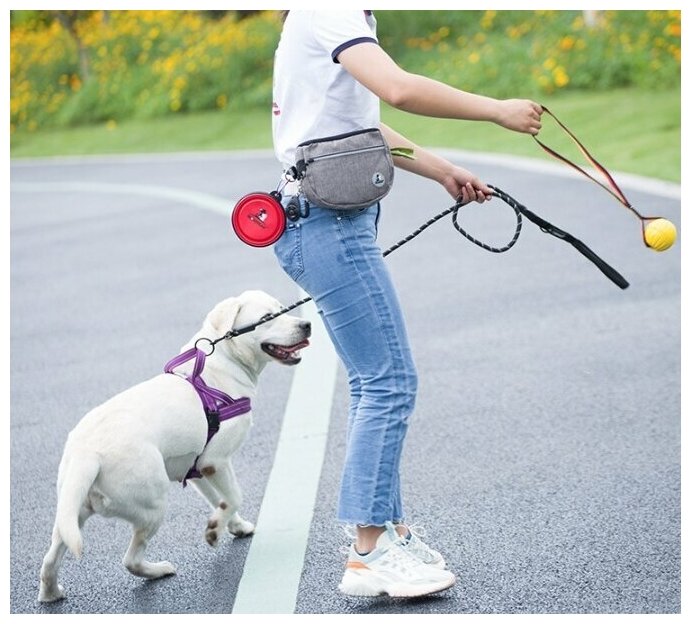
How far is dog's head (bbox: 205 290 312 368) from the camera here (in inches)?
179

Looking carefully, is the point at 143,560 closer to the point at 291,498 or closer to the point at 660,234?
the point at 291,498

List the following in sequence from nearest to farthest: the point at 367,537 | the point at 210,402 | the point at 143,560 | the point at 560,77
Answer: the point at 367,537
the point at 143,560
the point at 210,402
the point at 560,77

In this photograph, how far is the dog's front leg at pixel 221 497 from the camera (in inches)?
173

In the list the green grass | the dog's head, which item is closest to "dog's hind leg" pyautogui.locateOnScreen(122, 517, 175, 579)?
the dog's head

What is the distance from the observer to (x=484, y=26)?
944 inches

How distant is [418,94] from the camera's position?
3.56m

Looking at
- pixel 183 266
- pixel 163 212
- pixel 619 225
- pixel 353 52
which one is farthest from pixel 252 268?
pixel 353 52

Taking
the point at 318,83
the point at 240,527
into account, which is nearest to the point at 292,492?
the point at 240,527

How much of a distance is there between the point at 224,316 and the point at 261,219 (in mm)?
732

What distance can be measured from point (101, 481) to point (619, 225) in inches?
296

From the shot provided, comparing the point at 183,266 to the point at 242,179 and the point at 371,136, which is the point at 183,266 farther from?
the point at 371,136

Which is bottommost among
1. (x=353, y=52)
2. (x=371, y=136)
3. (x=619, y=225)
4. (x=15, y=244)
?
(x=15, y=244)

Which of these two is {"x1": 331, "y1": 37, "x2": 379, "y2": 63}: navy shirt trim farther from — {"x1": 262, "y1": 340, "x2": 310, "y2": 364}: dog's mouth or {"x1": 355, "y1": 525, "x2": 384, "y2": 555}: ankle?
{"x1": 355, "y1": 525, "x2": 384, "y2": 555}: ankle

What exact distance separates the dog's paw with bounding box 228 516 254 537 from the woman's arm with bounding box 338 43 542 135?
1.75 metres
